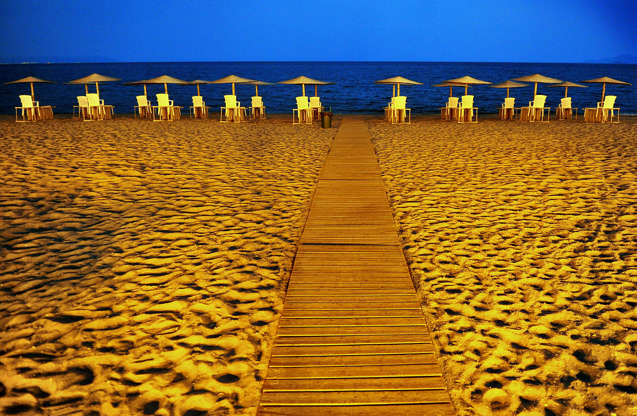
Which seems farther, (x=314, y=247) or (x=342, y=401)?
(x=314, y=247)

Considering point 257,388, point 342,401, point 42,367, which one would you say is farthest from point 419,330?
point 42,367

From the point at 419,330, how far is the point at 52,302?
2639 millimetres

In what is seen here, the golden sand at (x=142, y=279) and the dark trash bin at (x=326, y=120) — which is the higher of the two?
the dark trash bin at (x=326, y=120)

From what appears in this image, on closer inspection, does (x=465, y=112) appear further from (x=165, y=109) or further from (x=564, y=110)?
(x=165, y=109)

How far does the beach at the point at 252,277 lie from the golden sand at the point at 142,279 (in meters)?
0.01

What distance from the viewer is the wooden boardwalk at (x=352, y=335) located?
219cm

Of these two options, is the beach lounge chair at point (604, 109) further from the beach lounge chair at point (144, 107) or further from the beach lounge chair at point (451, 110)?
the beach lounge chair at point (144, 107)

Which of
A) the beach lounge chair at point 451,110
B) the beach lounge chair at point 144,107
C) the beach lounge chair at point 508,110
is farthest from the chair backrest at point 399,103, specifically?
the beach lounge chair at point 144,107

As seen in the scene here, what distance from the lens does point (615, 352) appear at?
260cm

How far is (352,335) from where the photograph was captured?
2.72 metres

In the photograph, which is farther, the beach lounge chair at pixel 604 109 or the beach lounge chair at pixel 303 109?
the beach lounge chair at pixel 303 109

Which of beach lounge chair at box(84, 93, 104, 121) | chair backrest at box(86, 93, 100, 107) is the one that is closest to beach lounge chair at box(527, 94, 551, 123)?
beach lounge chair at box(84, 93, 104, 121)

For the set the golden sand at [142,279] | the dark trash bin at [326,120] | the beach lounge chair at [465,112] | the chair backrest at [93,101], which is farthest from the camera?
the chair backrest at [93,101]

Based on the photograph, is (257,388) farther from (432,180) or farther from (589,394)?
(432,180)
